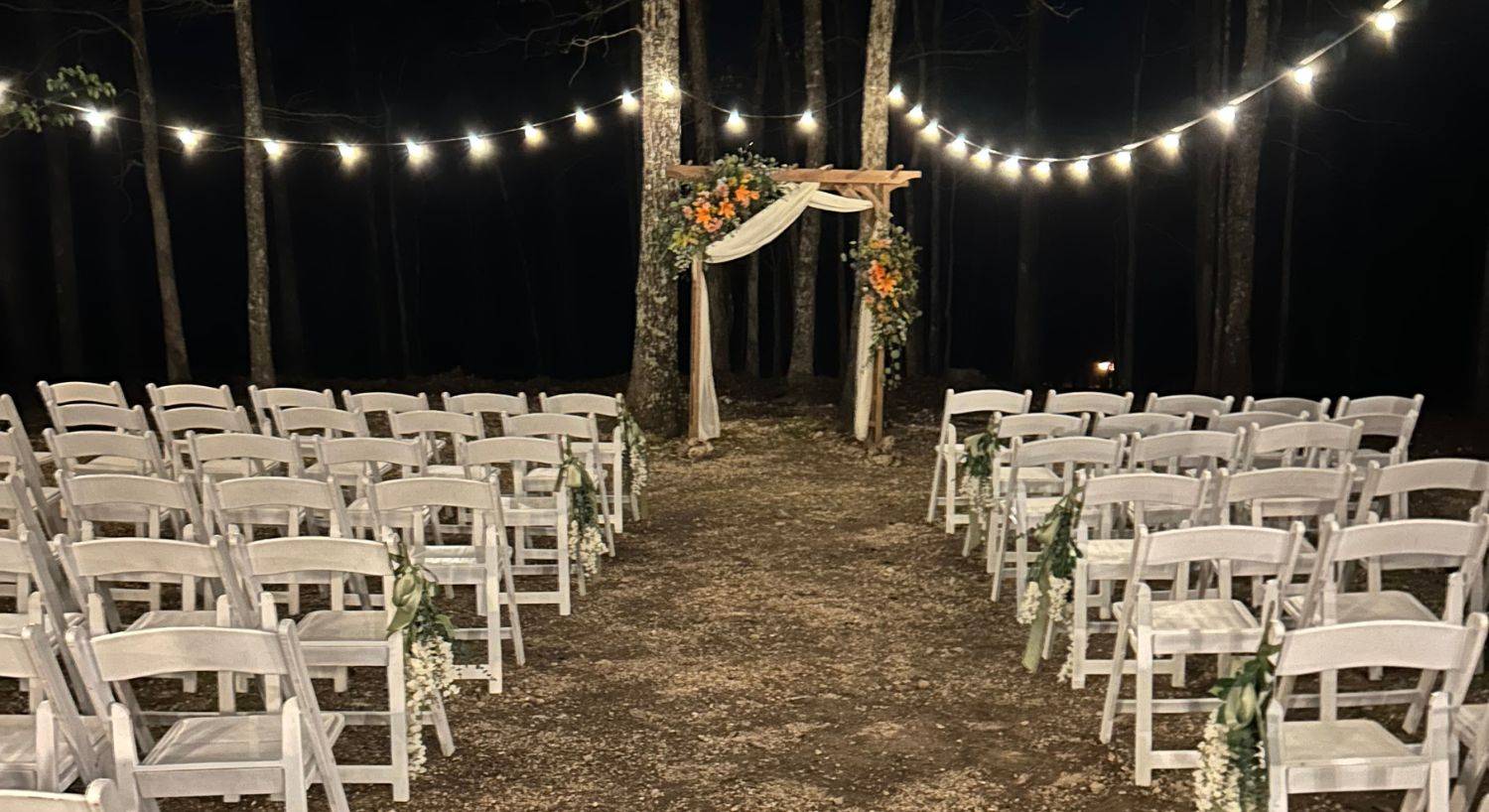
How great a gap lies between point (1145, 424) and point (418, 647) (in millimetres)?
4413

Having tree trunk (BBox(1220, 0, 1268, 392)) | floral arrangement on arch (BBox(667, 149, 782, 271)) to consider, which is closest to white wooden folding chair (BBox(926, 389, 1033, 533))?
floral arrangement on arch (BBox(667, 149, 782, 271))

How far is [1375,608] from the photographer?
436 centimetres

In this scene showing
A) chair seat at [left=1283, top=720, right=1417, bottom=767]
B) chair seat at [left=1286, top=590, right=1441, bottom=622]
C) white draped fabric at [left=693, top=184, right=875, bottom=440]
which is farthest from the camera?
white draped fabric at [left=693, top=184, right=875, bottom=440]

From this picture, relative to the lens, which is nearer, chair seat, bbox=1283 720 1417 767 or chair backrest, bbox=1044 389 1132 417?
chair seat, bbox=1283 720 1417 767

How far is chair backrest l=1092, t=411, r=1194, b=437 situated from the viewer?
259 inches

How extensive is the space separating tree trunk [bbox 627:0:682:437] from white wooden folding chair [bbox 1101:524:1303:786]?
22.9ft

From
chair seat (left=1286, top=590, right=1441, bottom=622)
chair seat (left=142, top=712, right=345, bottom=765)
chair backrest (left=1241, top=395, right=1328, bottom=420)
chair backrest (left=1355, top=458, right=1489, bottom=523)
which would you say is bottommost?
chair seat (left=142, top=712, right=345, bottom=765)

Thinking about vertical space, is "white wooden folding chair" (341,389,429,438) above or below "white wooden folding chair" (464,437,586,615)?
above

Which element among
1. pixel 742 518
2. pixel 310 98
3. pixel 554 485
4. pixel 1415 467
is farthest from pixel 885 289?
pixel 310 98

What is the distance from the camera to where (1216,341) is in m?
13.6

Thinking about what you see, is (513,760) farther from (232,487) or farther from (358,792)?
(232,487)

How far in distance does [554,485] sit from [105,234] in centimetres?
2161

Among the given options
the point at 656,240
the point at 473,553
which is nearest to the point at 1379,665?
the point at 473,553

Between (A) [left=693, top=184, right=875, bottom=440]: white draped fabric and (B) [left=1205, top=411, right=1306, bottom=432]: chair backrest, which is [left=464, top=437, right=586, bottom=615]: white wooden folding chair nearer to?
(B) [left=1205, top=411, right=1306, bottom=432]: chair backrest
